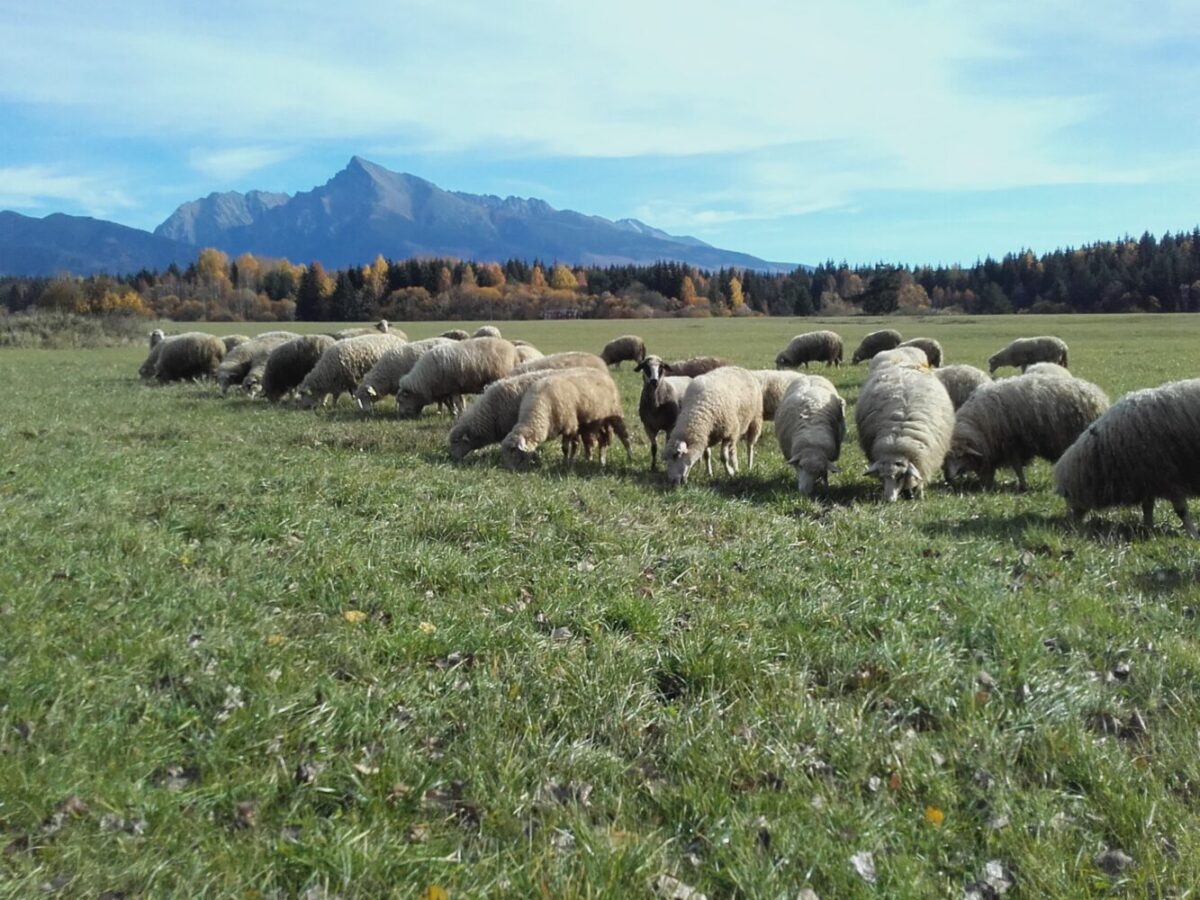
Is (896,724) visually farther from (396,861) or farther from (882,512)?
(882,512)

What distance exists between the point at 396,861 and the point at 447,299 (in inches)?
4549

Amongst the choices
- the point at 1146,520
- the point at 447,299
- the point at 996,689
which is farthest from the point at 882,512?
the point at 447,299

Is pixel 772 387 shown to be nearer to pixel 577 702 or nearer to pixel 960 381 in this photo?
pixel 960 381

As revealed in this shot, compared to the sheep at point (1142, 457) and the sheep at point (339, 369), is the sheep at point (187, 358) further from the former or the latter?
the sheep at point (1142, 457)

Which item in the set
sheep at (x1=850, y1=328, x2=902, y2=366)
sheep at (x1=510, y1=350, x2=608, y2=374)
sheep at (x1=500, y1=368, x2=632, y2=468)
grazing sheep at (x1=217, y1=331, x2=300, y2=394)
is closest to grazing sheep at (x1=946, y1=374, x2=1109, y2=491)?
sheep at (x1=500, y1=368, x2=632, y2=468)

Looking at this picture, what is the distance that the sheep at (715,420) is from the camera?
11.6 m

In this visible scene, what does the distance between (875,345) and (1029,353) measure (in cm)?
772

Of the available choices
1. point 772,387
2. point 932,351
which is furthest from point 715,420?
point 932,351

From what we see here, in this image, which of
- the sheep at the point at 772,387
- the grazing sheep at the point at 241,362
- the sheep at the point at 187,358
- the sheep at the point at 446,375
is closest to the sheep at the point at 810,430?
the sheep at the point at 772,387

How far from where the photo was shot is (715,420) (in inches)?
481

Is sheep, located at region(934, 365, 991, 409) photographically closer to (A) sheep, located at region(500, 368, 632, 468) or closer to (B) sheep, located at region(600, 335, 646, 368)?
(A) sheep, located at region(500, 368, 632, 468)

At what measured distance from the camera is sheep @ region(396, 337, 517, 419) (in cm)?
1850

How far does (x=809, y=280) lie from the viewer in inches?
6053

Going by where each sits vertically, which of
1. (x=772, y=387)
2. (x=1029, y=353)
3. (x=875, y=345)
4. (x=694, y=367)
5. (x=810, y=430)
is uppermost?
(x=875, y=345)
